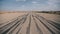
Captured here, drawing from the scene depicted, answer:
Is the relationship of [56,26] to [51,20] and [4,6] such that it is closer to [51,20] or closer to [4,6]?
[51,20]

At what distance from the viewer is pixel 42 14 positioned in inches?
75.7

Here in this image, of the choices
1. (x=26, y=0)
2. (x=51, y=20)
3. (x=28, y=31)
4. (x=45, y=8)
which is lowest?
(x=28, y=31)

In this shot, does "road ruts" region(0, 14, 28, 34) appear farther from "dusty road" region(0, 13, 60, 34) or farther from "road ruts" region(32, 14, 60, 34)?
"road ruts" region(32, 14, 60, 34)

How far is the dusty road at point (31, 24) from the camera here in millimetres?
1832

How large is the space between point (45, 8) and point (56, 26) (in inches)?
13.1

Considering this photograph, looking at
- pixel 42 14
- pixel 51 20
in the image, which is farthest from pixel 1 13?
pixel 51 20

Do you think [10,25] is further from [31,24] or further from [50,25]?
[50,25]

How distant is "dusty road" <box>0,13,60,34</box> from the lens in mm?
1832

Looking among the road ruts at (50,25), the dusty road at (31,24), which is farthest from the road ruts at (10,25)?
the road ruts at (50,25)

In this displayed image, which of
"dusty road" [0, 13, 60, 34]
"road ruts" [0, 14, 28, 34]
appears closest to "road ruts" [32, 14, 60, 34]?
"dusty road" [0, 13, 60, 34]

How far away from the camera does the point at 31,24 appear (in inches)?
74.4

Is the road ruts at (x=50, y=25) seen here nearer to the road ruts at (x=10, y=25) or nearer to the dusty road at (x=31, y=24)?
the dusty road at (x=31, y=24)

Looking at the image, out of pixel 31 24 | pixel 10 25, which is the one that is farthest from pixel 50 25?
pixel 10 25

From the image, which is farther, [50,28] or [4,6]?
[4,6]
